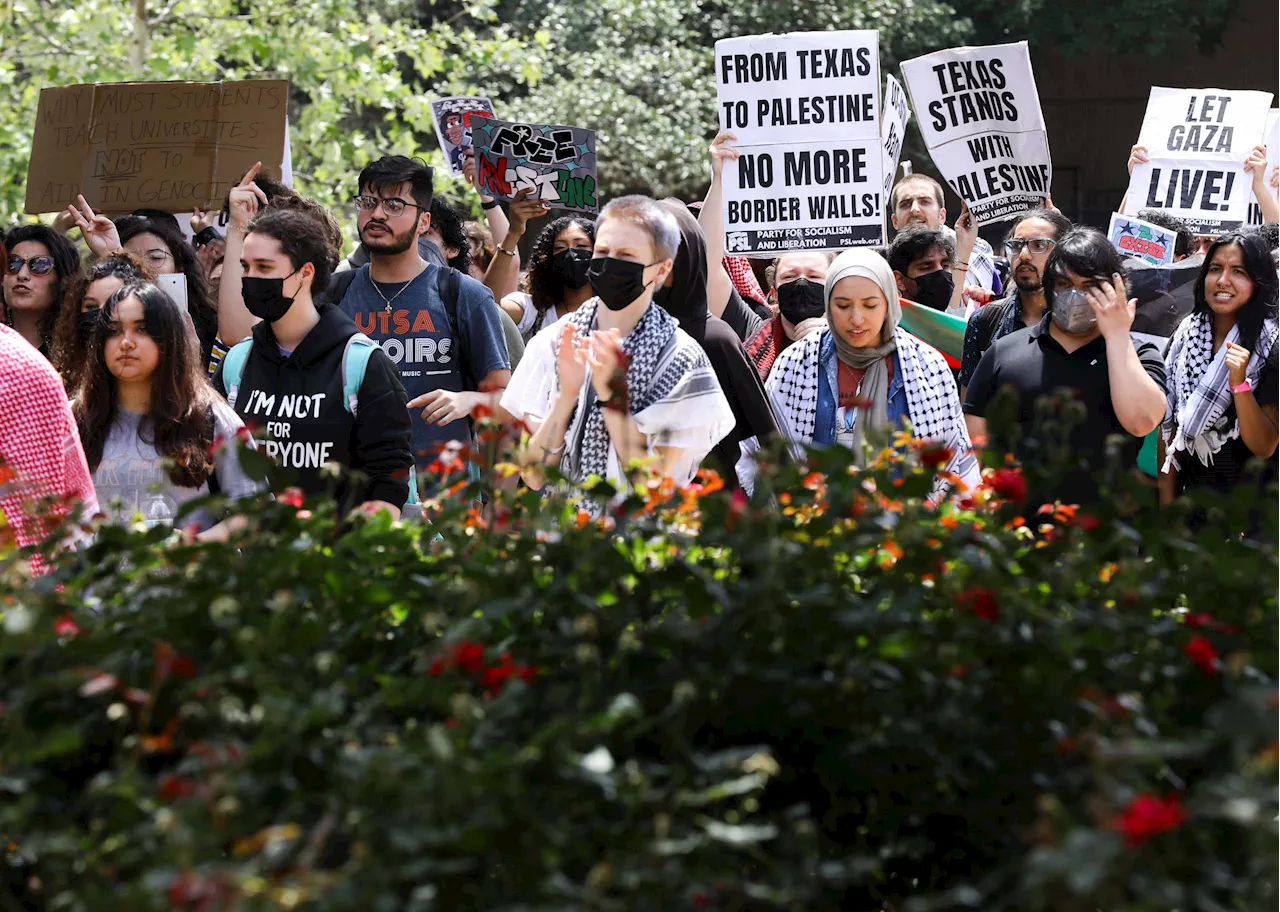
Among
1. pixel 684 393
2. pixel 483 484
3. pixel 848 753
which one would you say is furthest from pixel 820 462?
pixel 684 393

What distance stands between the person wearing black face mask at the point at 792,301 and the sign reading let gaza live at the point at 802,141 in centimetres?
57

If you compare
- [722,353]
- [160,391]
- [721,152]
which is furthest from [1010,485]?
[721,152]

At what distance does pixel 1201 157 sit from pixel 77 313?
18.3ft

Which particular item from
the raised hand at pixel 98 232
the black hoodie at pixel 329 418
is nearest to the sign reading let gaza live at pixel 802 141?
the raised hand at pixel 98 232

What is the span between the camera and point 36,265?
6.18m

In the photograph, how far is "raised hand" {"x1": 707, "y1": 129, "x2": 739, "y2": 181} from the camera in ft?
23.8

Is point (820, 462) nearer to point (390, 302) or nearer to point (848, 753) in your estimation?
point (848, 753)

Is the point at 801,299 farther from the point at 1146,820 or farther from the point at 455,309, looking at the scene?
the point at 1146,820

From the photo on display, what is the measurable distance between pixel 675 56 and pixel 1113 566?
764 inches

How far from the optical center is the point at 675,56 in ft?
70.7

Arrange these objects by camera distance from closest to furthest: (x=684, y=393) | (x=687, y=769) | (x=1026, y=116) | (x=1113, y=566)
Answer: (x=687, y=769) → (x=1113, y=566) → (x=684, y=393) → (x=1026, y=116)

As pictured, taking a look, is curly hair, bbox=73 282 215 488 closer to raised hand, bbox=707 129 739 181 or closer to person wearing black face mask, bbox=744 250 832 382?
person wearing black face mask, bbox=744 250 832 382

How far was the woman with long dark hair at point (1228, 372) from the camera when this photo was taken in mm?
6305

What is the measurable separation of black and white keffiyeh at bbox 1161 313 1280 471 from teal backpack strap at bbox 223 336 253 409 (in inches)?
126
